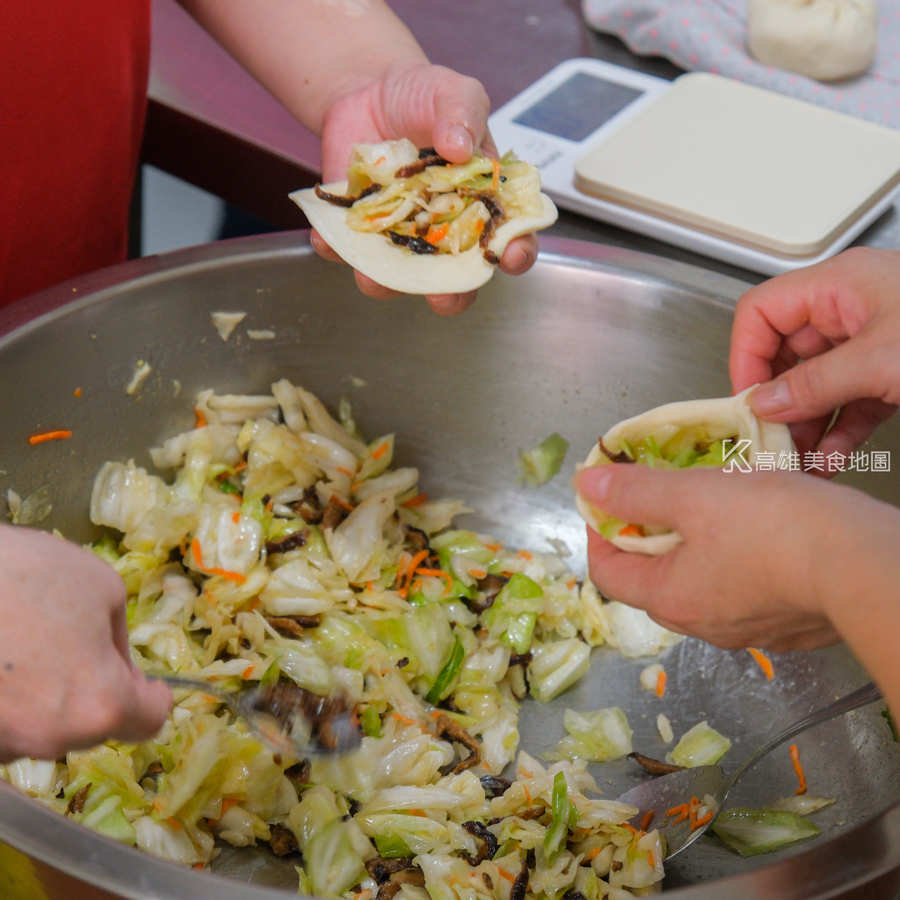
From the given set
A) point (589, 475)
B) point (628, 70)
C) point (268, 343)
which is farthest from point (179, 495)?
point (628, 70)

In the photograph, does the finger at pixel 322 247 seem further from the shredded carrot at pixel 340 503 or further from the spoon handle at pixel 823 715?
the spoon handle at pixel 823 715

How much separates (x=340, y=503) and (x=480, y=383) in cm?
33

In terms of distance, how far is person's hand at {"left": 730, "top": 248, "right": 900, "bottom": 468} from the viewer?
1065 millimetres

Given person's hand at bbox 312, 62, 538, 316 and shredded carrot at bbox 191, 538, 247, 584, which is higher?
person's hand at bbox 312, 62, 538, 316

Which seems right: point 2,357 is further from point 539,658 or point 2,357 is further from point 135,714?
point 539,658

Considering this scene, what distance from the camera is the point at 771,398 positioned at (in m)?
1.14

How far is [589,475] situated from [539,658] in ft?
1.85

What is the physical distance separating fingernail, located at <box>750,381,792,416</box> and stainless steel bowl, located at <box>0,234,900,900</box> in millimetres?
324

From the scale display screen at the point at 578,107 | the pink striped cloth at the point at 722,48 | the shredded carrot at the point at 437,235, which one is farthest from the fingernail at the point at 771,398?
the pink striped cloth at the point at 722,48

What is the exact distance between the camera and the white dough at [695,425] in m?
1.14

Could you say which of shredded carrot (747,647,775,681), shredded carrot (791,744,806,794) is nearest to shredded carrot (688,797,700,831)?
shredded carrot (791,744,806,794)

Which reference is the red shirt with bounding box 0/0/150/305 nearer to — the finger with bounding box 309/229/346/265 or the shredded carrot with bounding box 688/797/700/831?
the finger with bounding box 309/229/346/265

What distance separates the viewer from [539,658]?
1493mm

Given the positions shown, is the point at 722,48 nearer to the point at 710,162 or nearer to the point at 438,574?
the point at 710,162
